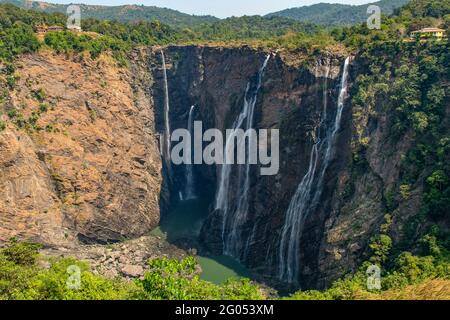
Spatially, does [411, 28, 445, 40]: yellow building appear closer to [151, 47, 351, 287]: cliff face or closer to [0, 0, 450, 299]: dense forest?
[0, 0, 450, 299]: dense forest

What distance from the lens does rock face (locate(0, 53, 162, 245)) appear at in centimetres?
3953

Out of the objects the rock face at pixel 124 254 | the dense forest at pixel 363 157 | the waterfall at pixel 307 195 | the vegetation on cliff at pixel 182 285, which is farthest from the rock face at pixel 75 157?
the waterfall at pixel 307 195

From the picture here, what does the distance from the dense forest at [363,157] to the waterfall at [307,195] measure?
2.49 metres

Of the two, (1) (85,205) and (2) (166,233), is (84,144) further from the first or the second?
(2) (166,233)

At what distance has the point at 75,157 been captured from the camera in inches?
1726

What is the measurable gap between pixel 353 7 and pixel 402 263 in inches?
4164

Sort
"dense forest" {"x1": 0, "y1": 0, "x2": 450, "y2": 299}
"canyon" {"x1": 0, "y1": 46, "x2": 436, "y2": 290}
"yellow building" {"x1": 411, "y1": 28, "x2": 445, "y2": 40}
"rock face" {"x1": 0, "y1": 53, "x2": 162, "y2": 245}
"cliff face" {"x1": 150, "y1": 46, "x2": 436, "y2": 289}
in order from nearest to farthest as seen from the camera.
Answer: "dense forest" {"x1": 0, "y1": 0, "x2": 450, "y2": 299}
"cliff face" {"x1": 150, "y1": 46, "x2": 436, "y2": 289}
"canyon" {"x1": 0, "y1": 46, "x2": 436, "y2": 290}
"yellow building" {"x1": 411, "y1": 28, "x2": 445, "y2": 40}
"rock face" {"x1": 0, "y1": 53, "x2": 162, "y2": 245}

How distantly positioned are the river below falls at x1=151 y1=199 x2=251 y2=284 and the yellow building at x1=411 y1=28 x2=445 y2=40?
23660 mm

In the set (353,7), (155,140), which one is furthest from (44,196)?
(353,7)

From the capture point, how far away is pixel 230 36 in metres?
64.1

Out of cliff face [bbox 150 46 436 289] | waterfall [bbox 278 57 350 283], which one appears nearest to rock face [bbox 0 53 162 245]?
cliff face [bbox 150 46 436 289]

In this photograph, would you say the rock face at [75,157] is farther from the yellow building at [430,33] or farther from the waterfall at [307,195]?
the yellow building at [430,33]

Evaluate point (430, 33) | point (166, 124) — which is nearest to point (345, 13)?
point (166, 124)

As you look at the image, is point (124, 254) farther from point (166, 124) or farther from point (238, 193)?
point (166, 124)
